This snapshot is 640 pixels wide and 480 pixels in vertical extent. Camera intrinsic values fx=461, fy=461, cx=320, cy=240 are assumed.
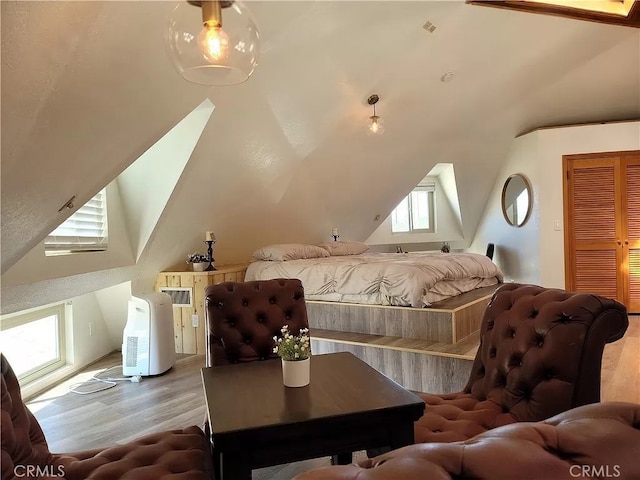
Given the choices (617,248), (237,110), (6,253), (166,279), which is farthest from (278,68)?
(617,248)

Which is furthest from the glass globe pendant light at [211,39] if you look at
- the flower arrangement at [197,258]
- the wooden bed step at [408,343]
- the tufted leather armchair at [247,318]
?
the flower arrangement at [197,258]

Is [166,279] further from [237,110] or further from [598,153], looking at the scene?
[598,153]

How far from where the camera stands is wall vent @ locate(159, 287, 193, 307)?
4.61 metres

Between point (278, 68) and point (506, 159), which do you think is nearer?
point (278, 68)

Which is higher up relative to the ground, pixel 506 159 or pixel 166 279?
Result: pixel 506 159

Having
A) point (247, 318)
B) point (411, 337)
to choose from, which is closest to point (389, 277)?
point (411, 337)

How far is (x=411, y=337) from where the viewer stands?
3.75m

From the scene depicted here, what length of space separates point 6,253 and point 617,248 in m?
5.96

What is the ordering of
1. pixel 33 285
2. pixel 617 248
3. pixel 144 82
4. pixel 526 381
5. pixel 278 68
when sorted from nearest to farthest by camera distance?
pixel 526 381 < pixel 144 82 < pixel 33 285 < pixel 278 68 < pixel 617 248

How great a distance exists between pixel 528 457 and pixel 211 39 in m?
1.34

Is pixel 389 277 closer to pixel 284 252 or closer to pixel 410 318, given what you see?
pixel 410 318

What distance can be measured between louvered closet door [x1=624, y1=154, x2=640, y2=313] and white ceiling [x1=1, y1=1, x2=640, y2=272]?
0.88 m

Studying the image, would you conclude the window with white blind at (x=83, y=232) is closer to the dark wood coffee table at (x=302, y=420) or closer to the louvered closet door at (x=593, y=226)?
the dark wood coffee table at (x=302, y=420)

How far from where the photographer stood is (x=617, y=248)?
540 centimetres
